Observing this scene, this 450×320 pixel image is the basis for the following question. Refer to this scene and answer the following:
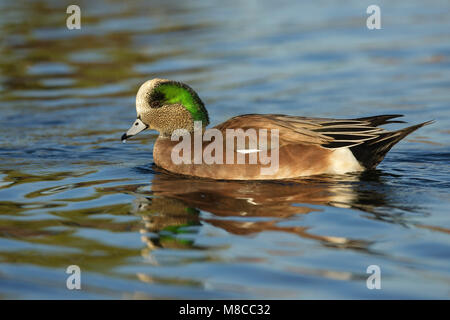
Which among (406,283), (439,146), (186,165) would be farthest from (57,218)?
(439,146)

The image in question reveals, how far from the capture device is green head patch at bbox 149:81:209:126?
677 centimetres

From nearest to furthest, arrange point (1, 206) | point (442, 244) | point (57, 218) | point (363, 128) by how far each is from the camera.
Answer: point (442, 244) → point (57, 218) → point (1, 206) → point (363, 128)

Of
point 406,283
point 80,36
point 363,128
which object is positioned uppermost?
point 80,36

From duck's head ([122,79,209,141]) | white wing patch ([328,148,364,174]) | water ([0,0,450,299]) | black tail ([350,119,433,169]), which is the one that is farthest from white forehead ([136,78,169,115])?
black tail ([350,119,433,169])

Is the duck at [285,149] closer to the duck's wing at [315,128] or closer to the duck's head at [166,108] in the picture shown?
the duck's wing at [315,128]

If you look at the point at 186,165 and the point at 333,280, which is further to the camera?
the point at 186,165

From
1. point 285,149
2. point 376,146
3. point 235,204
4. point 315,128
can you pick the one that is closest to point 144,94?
point 285,149

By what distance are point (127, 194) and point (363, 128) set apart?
1.94 m

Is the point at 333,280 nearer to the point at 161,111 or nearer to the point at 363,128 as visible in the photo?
the point at 363,128

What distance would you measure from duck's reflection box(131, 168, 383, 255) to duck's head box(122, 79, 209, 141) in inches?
20.0

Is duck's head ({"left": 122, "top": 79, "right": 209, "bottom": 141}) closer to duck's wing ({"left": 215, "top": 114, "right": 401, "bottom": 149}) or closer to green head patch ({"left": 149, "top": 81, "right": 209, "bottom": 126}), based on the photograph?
green head patch ({"left": 149, "top": 81, "right": 209, "bottom": 126})

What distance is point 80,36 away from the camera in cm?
1255

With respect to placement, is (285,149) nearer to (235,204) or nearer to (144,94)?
(235,204)

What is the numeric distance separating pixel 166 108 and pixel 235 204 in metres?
1.53
